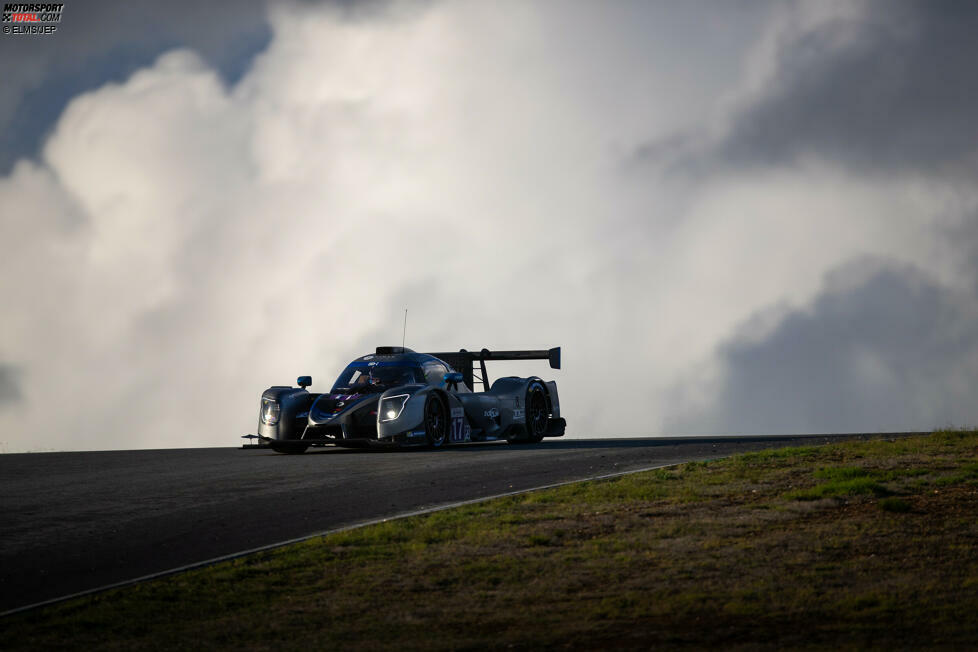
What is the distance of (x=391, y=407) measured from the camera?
19641 millimetres

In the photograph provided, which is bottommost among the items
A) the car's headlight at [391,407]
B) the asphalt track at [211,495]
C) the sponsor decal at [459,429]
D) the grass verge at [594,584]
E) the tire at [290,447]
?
the grass verge at [594,584]

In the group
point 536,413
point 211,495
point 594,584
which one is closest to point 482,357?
point 536,413

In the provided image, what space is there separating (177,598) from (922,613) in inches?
193

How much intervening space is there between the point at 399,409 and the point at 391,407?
149mm

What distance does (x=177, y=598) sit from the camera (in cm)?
776

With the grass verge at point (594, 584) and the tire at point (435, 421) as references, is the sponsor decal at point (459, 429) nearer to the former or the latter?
the tire at point (435, 421)

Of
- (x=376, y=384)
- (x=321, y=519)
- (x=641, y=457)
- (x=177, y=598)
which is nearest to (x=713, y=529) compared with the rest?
(x=321, y=519)

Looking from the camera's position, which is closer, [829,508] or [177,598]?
[177,598]

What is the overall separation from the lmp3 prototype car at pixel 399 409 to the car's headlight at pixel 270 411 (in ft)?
0.06

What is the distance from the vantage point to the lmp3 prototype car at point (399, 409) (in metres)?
19.7

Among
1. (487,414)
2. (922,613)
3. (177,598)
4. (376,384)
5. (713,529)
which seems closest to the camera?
(922,613)

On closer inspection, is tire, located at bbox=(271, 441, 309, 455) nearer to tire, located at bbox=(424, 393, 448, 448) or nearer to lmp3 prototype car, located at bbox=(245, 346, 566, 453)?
lmp3 prototype car, located at bbox=(245, 346, 566, 453)

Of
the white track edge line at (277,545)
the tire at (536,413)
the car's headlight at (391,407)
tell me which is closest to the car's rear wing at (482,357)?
the tire at (536,413)

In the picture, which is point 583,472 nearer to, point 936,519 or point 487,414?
point 936,519
